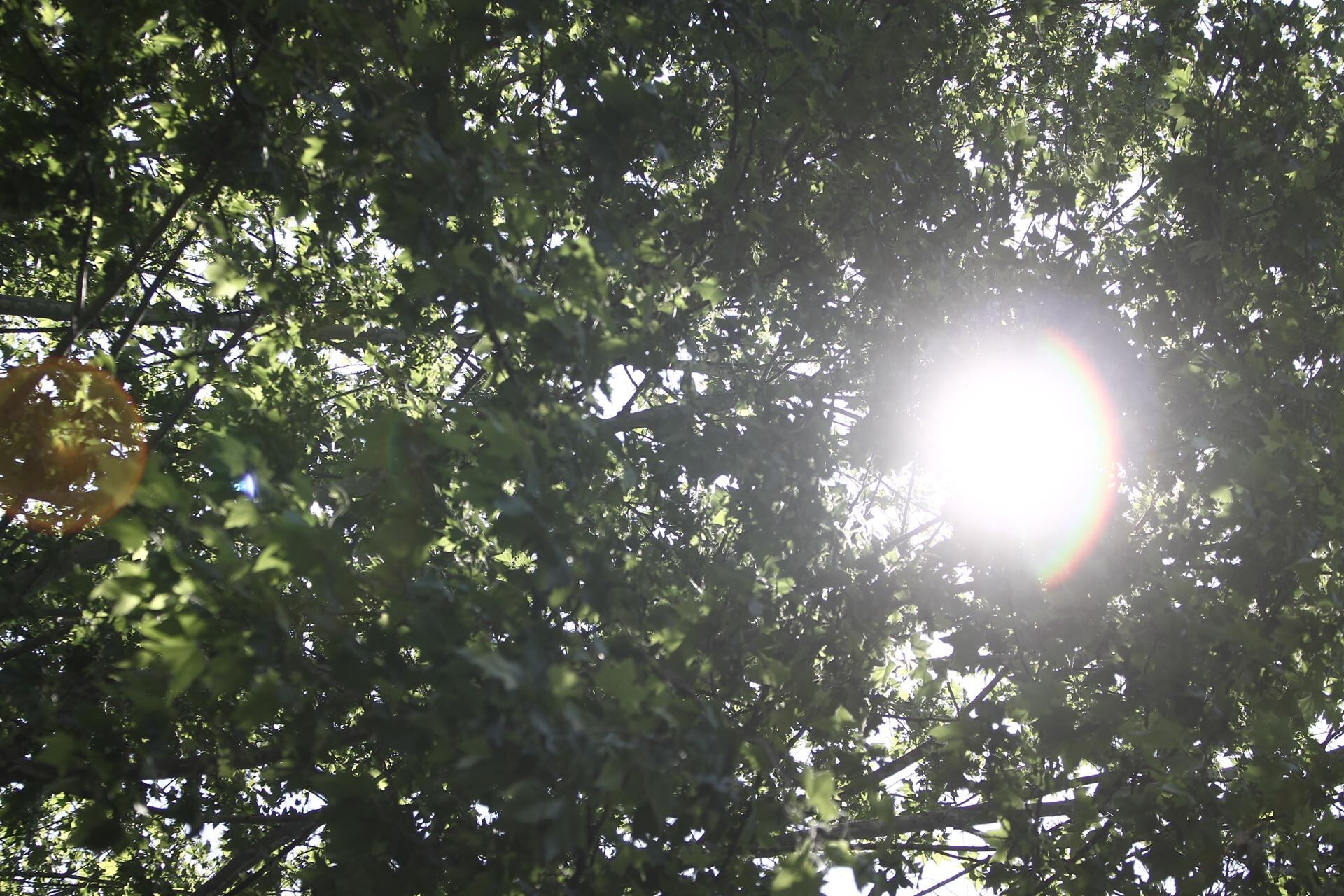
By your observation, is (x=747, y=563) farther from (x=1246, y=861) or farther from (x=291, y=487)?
(x=291, y=487)

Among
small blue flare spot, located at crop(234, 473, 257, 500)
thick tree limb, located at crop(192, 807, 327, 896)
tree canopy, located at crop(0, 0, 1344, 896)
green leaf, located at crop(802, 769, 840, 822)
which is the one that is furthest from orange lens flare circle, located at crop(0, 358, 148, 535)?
green leaf, located at crop(802, 769, 840, 822)

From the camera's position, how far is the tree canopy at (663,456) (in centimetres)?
265

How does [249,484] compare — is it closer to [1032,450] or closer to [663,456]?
[663,456]

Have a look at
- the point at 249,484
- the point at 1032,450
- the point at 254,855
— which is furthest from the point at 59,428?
the point at 1032,450

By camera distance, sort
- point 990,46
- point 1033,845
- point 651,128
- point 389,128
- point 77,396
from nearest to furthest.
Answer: point 389,128 < point 651,128 < point 1033,845 < point 77,396 < point 990,46

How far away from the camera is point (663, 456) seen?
4176 millimetres

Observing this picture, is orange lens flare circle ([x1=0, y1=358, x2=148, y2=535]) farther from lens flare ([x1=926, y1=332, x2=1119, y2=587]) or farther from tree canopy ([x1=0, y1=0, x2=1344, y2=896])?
lens flare ([x1=926, y1=332, x2=1119, y2=587])

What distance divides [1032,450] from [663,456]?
7.12ft

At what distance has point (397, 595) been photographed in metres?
2.61

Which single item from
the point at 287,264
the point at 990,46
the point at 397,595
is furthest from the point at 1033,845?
the point at 990,46

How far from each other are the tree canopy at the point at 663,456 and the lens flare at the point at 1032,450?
127 mm

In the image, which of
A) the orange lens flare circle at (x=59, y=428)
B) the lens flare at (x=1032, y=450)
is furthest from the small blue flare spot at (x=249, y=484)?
the lens flare at (x=1032, y=450)

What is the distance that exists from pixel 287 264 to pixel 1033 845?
6.02 m

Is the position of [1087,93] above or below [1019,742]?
above
